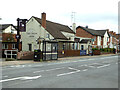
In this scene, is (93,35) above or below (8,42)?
above

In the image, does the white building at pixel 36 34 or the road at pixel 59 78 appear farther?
the white building at pixel 36 34

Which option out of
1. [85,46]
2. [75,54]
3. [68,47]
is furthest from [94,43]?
[75,54]

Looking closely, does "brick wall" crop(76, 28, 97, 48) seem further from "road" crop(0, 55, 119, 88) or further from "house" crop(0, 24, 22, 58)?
"road" crop(0, 55, 119, 88)

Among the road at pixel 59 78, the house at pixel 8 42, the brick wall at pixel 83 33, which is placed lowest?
the road at pixel 59 78

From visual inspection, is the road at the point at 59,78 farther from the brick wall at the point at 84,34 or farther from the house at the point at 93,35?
the brick wall at the point at 84,34

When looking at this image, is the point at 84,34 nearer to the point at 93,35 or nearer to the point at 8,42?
the point at 93,35

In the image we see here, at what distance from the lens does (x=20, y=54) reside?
25.8 meters

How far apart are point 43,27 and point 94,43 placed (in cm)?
2503

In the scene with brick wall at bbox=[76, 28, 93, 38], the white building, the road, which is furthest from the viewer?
brick wall at bbox=[76, 28, 93, 38]

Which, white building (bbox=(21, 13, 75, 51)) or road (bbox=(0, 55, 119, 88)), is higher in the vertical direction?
white building (bbox=(21, 13, 75, 51))

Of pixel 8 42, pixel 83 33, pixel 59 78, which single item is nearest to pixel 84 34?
pixel 83 33

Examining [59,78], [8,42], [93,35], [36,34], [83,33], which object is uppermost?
[83,33]

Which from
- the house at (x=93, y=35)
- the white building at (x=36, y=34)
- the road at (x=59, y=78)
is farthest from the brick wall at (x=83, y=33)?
the road at (x=59, y=78)

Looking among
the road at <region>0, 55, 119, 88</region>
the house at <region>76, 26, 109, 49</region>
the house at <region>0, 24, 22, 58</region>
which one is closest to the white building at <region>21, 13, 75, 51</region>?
the house at <region>0, 24, 22, 58</region>
